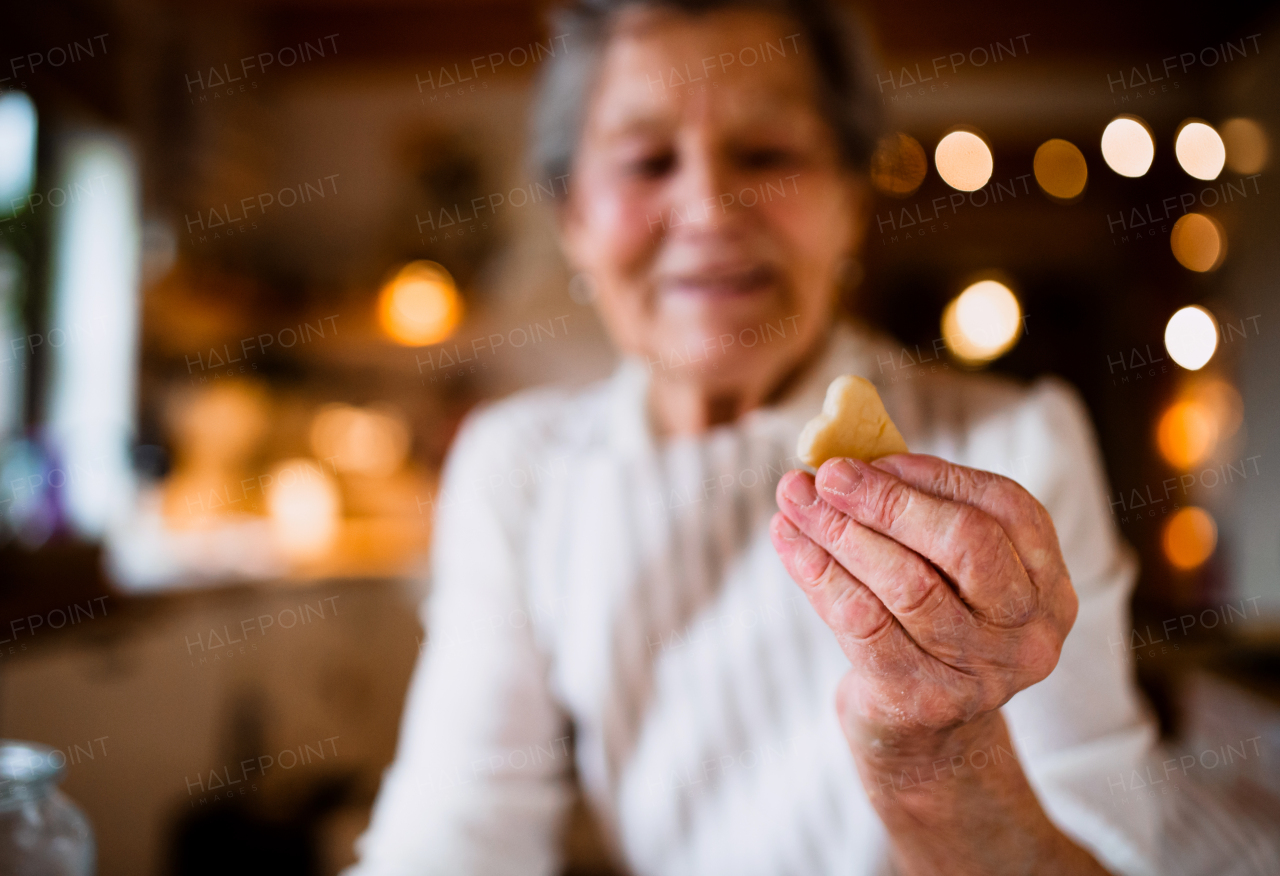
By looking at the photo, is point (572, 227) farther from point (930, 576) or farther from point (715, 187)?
point (930, 576)

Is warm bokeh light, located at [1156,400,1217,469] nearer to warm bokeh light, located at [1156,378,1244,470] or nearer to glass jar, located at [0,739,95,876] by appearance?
warm bokeh light, located at [1156,378,1244,470]

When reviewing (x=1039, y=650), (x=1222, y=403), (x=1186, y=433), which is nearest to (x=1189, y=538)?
(x=1186, y=433)

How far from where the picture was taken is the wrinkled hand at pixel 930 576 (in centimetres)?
44

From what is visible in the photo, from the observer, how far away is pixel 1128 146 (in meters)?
3.68

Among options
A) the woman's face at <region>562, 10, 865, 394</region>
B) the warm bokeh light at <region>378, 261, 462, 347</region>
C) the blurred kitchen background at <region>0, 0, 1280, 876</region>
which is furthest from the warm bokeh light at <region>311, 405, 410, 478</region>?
the woman's face at <region>562, 10, 865, 394</region>

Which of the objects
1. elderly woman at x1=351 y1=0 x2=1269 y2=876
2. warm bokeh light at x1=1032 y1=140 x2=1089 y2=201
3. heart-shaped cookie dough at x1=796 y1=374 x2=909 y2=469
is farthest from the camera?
warm bokeh light at x1=1032 y1=140 x2=1089 y2=201

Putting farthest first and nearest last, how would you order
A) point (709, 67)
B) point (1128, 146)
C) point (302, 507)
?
point (1128, 146), point (302, 507), point (709, 67)

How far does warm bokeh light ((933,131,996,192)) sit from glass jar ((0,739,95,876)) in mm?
4143

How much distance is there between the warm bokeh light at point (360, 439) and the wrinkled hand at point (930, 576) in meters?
3.72

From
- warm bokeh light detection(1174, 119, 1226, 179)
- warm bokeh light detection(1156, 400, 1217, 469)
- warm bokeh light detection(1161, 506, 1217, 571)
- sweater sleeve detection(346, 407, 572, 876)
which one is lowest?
warm bokeh light detection(1161, 506, 1217, 571)

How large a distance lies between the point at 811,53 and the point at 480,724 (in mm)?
904

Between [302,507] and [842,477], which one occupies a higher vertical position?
[302,507]

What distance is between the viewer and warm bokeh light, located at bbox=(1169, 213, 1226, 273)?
3.77 m

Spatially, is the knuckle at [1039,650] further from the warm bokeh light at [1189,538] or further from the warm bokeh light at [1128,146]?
the warm bokeh light at [1189,538]
